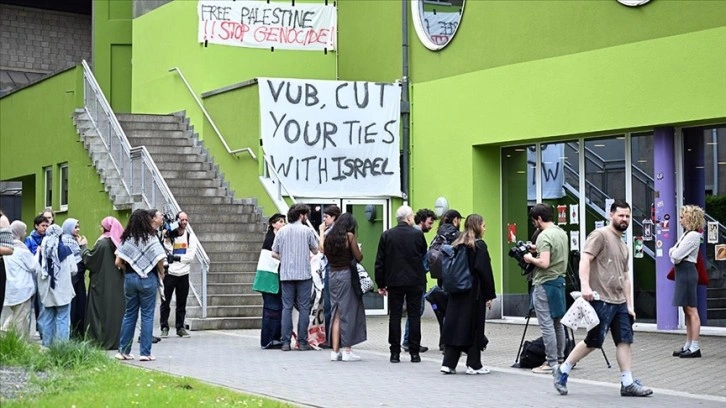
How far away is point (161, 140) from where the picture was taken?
2556cm

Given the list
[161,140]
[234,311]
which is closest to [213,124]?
[161,140]

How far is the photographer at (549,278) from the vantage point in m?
13.5

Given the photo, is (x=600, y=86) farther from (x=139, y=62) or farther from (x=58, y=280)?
(x=139, y=62)

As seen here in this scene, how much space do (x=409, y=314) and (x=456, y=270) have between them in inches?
64.9

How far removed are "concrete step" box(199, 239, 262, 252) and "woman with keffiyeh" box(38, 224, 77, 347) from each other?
633cm

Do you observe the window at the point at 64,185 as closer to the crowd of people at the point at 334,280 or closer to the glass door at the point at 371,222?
the glass door at the point at 371,222

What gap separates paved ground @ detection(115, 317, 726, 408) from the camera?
36.8 feet

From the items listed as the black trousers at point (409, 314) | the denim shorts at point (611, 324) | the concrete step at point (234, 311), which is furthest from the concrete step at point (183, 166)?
the denim shorts at point (611, 324)

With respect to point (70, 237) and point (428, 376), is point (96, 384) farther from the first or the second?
point (70, 237)

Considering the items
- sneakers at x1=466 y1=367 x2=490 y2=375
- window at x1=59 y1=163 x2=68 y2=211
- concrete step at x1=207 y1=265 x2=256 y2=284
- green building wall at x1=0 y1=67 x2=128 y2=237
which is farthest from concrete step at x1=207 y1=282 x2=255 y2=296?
window at x1=59 y1=163 x2=68 y2=211

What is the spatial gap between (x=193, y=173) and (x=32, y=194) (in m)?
11.3

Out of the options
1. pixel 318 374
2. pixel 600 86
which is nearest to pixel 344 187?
pixel 600 86

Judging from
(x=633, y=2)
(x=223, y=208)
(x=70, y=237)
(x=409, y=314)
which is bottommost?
(x=409, y=314)

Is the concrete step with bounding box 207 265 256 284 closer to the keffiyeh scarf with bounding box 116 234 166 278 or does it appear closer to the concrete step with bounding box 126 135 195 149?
the concrete step with bounding box 126 135 195 149
